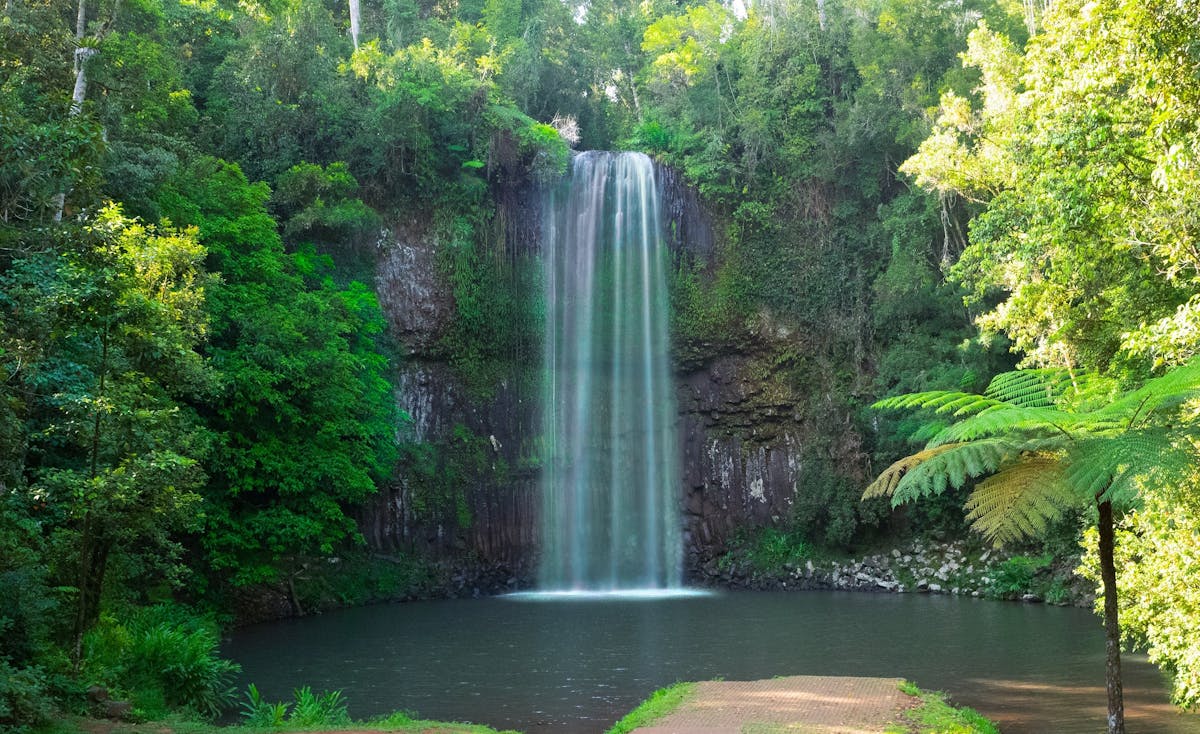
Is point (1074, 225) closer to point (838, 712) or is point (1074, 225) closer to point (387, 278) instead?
point (838, 712)

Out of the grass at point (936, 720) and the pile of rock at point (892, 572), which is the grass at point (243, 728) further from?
the pile of rock at point (892, 572)

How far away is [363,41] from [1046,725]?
31.1 m

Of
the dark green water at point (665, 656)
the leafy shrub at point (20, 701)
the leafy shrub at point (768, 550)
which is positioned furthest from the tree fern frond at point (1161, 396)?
the leafy shrub at point (768, 550)

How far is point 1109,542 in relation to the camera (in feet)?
25.6

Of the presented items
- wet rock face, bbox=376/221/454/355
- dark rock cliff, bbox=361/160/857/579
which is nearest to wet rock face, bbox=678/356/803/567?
dark rock cliff, bbox=361/160/857/579

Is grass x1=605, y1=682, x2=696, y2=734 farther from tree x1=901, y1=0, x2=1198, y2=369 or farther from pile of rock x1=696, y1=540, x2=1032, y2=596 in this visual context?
pile of rock x1=696, y1=540, x2=1032, y2=596

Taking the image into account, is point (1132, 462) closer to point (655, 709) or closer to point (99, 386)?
point (655, 709)

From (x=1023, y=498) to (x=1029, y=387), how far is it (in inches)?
84.5

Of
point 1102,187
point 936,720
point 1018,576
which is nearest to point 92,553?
point 936,720

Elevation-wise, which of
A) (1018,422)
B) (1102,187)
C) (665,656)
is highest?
(1102,187)

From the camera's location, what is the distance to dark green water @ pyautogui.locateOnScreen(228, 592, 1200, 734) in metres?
11.2

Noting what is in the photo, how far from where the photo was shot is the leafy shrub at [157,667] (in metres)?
10.7

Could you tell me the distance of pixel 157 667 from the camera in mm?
11430

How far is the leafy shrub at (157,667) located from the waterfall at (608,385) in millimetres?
15460
